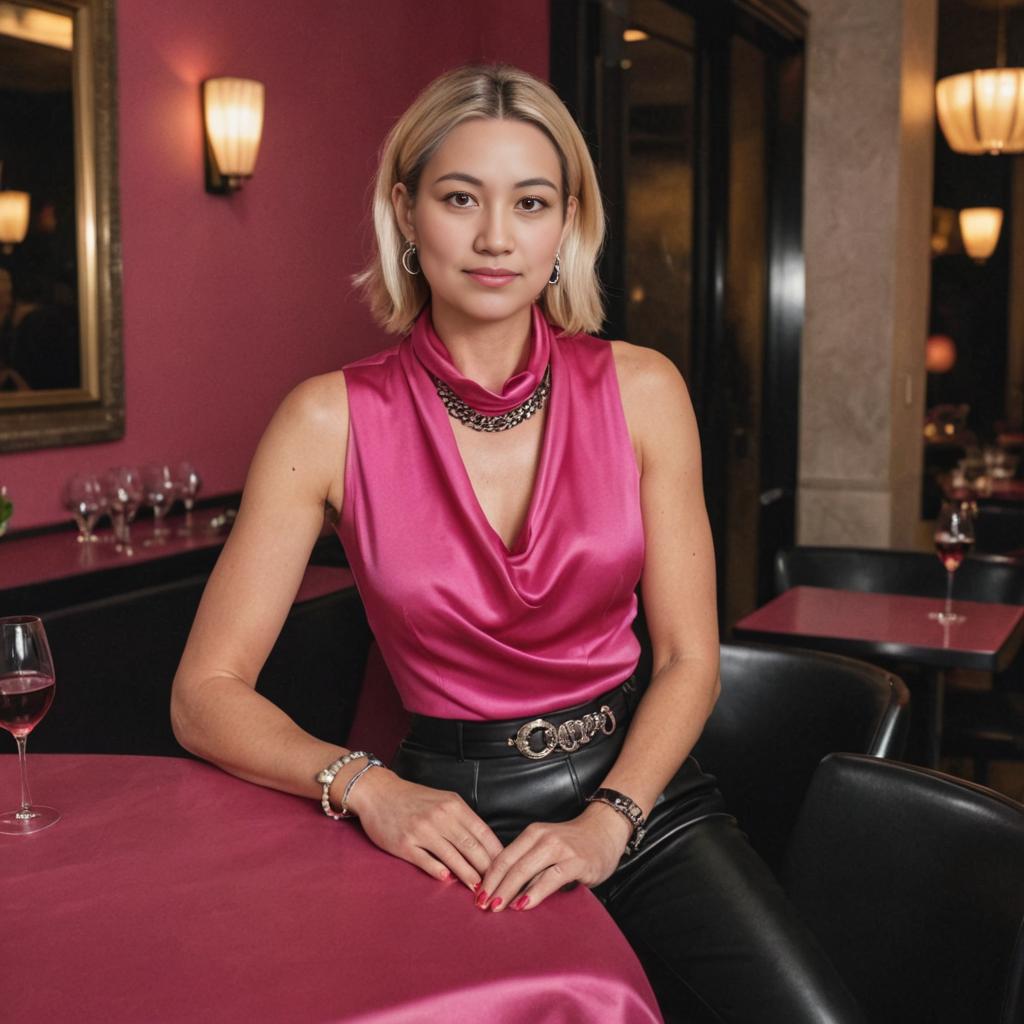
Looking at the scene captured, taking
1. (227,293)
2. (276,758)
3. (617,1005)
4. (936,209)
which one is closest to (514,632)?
(276,758)

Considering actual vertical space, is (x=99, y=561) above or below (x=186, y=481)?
below

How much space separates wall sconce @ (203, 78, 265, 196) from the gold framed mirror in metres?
0.38

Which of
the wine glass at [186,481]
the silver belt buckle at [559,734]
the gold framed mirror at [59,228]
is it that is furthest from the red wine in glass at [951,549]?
the gold framed mirror at [59,228]

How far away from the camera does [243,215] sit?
13.4ft

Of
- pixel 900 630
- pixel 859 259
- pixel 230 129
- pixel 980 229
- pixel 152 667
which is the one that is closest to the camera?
pixel 152 667

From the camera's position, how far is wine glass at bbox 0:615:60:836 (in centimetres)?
130

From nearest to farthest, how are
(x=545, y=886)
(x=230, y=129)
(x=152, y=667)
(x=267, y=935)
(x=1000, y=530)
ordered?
(x=267, y=935)
(x=545, y=886)
(x=152, y=667)
(x=230, y=129)
(x=1000, y=530)

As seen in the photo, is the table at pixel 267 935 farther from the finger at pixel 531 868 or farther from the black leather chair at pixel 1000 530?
the black leather chair at pixel 1000 530

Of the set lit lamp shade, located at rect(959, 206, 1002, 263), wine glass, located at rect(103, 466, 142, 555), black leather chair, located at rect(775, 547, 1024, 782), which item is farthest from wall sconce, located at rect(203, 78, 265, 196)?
lit lamp shade, located at rect(959, 206, 1002, 263)

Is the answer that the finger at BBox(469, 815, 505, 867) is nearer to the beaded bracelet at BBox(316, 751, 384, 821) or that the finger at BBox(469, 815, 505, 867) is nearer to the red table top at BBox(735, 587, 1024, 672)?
the beaded bracelet at BBox(316, 751, 384, 821)

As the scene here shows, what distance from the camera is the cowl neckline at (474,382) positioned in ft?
5.53

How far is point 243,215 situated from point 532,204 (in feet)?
8.76

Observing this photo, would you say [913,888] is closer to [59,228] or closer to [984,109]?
[59,228]

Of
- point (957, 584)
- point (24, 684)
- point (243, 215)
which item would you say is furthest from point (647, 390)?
point (243, 215)
